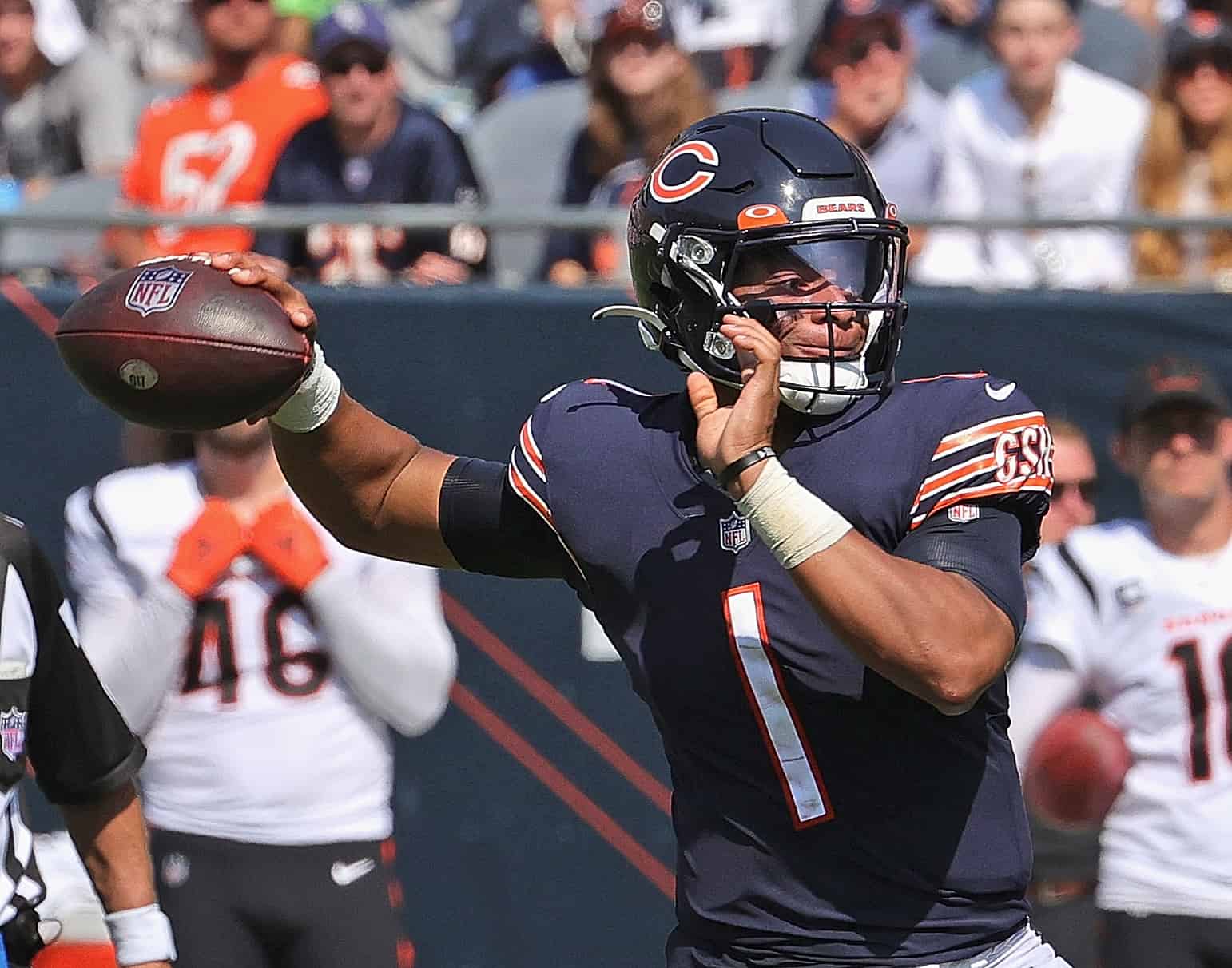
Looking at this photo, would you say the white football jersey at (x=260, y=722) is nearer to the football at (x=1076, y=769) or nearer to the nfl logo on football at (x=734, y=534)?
the football at (x=1076, y=769)

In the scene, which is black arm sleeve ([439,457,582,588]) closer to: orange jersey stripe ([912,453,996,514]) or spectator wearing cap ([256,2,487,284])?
orange jersey stripe ([912,453,996,514])

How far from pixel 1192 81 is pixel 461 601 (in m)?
2.52

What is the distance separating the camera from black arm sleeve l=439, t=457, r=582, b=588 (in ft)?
9.87

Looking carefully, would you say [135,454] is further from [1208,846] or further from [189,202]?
[1208,846]

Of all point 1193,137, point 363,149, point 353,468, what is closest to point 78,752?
point 353,468

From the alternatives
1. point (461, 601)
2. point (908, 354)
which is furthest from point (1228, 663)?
point (461, 601)

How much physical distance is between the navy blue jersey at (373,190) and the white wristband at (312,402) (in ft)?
8.66

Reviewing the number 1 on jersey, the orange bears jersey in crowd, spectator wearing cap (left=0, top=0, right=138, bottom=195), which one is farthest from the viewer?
spectator wearing cap (left=0, top=0, right=138, bottom=195)

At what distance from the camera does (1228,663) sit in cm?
475

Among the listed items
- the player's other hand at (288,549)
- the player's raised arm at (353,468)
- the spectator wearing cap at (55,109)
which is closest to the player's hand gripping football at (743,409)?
the player's raised arm at (353,468)

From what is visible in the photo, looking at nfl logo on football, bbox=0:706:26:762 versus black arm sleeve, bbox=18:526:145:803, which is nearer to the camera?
nfl logo on football, bbox=0:706:26:762

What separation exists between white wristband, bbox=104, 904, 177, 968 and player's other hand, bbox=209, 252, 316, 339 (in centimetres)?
105

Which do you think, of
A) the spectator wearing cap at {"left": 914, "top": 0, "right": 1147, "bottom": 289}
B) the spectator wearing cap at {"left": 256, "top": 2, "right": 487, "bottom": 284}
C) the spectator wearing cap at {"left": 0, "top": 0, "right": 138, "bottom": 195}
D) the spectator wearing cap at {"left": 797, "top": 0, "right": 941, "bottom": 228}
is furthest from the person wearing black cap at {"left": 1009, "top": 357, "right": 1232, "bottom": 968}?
the spectator wearing cap at {"left": 0, "top": 0, "right": 138, "bottom": 195}

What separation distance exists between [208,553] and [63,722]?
4.72 feet
